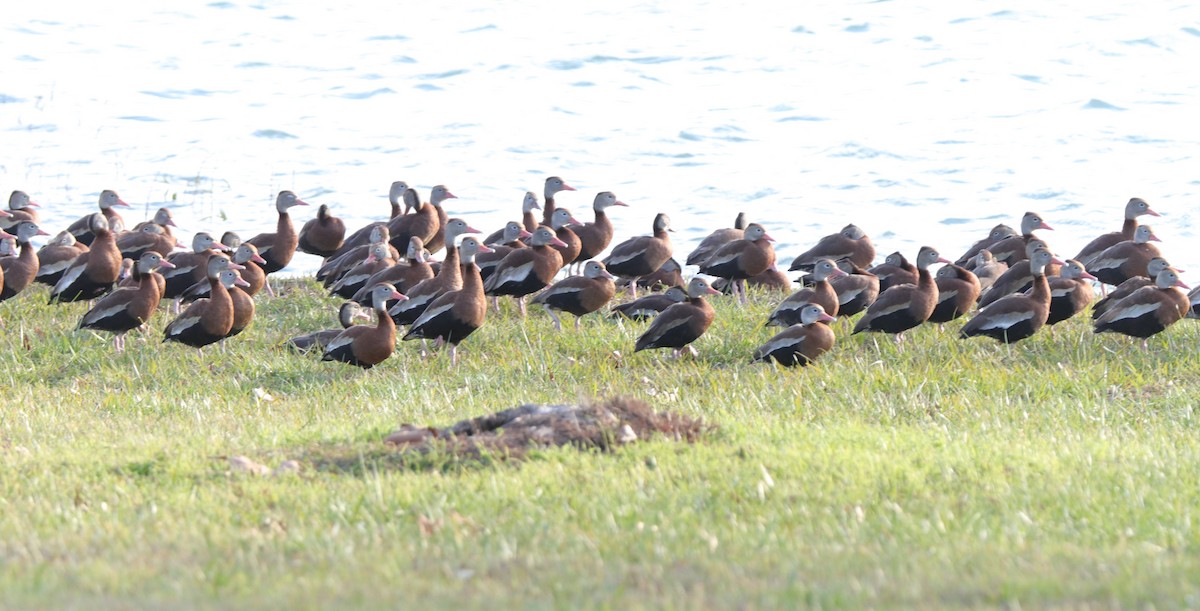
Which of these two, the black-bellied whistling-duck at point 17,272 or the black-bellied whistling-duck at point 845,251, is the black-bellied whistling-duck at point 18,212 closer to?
the black-bellied whistling-duck at point 17,272

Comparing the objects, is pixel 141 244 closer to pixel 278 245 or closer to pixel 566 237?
pixel 278 245

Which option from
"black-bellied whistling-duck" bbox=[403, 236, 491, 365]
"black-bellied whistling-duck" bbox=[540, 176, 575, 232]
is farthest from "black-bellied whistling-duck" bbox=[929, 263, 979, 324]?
"black-bellied whistling-duck" bbox=[540, 176, 575, 232]

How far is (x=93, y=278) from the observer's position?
1342 centimetres

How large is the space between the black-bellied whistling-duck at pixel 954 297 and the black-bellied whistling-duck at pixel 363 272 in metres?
4.80

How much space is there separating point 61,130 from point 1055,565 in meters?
27.6

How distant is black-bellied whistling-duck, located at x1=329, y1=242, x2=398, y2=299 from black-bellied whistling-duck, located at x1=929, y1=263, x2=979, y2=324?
480cm

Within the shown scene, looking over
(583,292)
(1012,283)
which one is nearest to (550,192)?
(583,292)

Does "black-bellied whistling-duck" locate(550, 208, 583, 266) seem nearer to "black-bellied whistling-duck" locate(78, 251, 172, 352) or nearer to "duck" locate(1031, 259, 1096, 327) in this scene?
"black-bellied whistling-duck" locate(78, 251, 172, 352)

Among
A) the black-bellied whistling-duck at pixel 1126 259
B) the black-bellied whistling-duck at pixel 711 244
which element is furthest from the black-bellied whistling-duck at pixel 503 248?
the black-bellied whistling-duck at pixel 1126 259

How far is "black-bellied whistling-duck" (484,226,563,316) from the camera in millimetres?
13438

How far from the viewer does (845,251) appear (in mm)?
14898

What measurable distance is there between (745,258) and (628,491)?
306 inches

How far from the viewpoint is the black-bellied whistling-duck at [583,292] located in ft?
42.5

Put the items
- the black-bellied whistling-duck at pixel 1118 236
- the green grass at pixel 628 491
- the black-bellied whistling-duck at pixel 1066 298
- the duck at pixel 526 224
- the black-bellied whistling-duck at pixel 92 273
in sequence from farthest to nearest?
the duck at pixel 526 224, the black-bellied whistling-duck at pixel 1118 236, the black-bellied whistling-duck at pixel 92 273, the black-bellied whistling-duck at pixel 1066 298, the green grass at pixel 628 491
